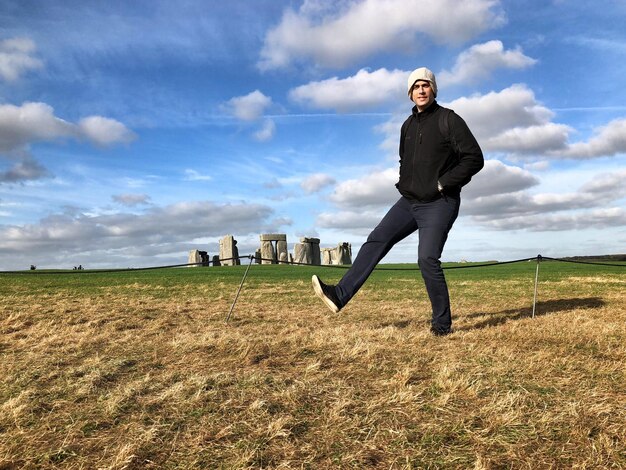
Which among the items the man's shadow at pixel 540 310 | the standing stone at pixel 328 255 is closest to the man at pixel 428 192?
the man's shadow at pixel 540 310

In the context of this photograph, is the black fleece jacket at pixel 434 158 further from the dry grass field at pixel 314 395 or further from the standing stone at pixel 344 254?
the standing stone at pixel 344 254

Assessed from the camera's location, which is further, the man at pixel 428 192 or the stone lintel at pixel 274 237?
the stone lintel at pixel 274 237

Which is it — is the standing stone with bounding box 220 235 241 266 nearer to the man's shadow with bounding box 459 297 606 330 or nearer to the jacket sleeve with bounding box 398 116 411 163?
the man's shadow with bounding box 459 297 606 330

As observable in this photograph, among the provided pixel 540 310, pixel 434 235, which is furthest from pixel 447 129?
pixel 540 310

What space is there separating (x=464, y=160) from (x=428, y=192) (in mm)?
445

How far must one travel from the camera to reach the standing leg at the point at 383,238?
195 inches

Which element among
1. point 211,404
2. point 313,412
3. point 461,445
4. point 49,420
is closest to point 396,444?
point 461,445

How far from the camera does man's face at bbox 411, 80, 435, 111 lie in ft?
16.0

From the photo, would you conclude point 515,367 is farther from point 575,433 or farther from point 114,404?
point 114,404

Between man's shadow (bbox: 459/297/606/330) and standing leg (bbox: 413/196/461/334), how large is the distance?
0.91 m

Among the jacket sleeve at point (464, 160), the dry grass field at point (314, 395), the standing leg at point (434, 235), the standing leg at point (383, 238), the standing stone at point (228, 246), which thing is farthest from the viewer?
the standing stone at point (228, 246)

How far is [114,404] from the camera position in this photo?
2.91m

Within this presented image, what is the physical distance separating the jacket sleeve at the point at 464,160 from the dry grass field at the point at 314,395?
1.52 metres

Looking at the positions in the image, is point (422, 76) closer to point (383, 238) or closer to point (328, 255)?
point (383, 238)
